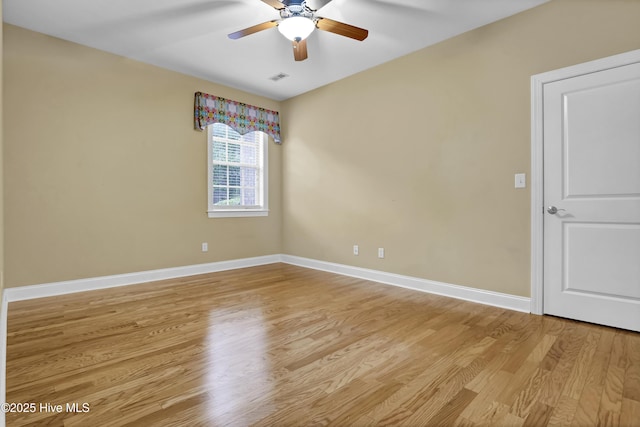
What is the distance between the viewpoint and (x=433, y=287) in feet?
11.1

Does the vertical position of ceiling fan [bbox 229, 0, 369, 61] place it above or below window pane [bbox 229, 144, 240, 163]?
above

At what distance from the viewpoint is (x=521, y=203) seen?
2.79m

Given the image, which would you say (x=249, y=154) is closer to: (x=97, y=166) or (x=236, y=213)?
(x=236, y=213)

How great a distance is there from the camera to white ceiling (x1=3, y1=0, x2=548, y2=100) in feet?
8.92

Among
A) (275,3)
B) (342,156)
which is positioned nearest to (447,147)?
(342,156)

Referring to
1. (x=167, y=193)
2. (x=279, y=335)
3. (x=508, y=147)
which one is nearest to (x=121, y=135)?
(x=167, y=193)

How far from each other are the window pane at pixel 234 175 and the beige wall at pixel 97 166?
44 cm

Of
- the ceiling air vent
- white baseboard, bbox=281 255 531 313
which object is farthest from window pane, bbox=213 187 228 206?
the ceiling air vent

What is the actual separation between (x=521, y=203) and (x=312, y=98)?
3145mm

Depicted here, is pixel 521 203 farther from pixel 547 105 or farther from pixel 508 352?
pixel 508 352

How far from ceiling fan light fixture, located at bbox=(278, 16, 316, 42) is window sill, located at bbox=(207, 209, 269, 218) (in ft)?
8.64

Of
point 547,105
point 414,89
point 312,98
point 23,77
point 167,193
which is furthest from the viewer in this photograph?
point 312,98

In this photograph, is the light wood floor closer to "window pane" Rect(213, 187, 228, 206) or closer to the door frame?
the door frame

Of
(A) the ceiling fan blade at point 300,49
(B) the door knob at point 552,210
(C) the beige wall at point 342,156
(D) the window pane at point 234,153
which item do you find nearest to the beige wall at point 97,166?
(C) the beige wall at point 342,156
